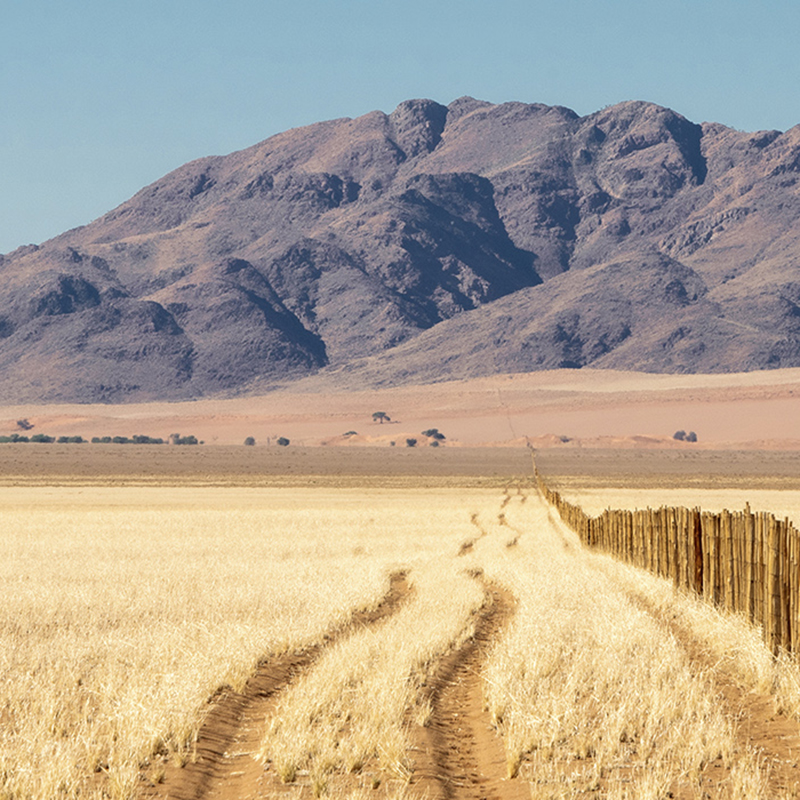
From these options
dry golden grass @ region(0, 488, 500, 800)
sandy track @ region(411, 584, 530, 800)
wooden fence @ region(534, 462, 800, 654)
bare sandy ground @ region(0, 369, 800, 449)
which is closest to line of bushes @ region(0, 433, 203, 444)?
bare sandy ground @ region(0, 369, 800, 449)

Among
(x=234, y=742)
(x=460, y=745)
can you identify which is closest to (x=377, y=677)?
(x=460, y=745)

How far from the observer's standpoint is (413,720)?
807 cm

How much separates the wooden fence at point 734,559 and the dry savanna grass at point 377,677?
30cm

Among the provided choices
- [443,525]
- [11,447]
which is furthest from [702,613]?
[11,447]

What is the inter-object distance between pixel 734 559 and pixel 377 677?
496cm

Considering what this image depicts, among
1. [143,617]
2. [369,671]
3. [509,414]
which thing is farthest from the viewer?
[509,414]

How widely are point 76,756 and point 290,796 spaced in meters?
1.47

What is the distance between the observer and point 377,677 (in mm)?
9141

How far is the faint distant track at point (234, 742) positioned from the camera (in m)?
6.59

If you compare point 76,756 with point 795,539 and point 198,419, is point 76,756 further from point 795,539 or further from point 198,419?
point 198,419

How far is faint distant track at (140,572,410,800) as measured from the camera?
6586mm

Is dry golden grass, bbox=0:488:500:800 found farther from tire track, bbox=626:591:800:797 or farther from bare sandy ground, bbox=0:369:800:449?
bare sandy ground, bbox=0:369:800:449

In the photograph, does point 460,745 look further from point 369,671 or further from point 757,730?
point 757,730

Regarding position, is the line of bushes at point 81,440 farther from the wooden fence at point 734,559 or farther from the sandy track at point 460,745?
the sandy track at point 460,745
